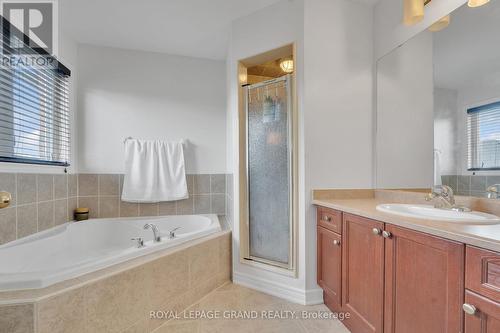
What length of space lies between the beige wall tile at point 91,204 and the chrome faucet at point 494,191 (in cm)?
316

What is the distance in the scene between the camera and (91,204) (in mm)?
2543

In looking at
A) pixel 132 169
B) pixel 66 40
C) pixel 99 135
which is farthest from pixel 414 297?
pixel 66 40

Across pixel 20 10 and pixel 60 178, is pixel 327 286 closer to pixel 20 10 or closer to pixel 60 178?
pixel 60 178

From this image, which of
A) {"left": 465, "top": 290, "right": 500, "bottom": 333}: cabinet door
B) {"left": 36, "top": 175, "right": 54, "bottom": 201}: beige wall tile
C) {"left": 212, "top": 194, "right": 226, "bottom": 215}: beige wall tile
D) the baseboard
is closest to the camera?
{"left": 465, "top": 290, "right": 500, "bottom": 333}: cabinet door

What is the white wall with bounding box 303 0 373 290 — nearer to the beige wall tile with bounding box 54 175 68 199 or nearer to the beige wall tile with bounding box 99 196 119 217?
the beige wall tile with bounding box 99 196 119 217

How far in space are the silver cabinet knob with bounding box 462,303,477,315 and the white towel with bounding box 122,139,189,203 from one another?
2388 mm

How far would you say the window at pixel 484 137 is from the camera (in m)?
1.19

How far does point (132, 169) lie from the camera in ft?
8.46

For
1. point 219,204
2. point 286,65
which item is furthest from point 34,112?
point 286,65

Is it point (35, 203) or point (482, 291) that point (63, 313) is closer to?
point (35, 203)

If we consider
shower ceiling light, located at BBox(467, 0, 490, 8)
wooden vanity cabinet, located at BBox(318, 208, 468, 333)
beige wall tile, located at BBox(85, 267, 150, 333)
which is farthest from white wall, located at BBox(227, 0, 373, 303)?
beige wall tile, located at BBox(85, 267, 150, 333)

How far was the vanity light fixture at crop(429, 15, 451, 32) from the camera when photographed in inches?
56.6

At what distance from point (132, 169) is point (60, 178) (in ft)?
2.02

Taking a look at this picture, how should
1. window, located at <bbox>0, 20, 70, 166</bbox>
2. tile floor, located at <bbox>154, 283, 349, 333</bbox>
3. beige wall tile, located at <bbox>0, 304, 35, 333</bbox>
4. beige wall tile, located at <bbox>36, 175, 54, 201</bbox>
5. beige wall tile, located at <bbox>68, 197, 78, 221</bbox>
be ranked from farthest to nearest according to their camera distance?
1. beige wall tile, located at <bbox>68, 197, 78, 221</bbox>
2. beige wall tile, located at <bbox>36, 175, 54, 201</bbox>
3. window, located at <bbox>0, 20, 70, 166</bbox>
4. tile floor, located at <bbox>154, 283, 349, 333</bbox>
5. beige wall tile, located at <bbox>0, 304, 35, 333</bbox>
